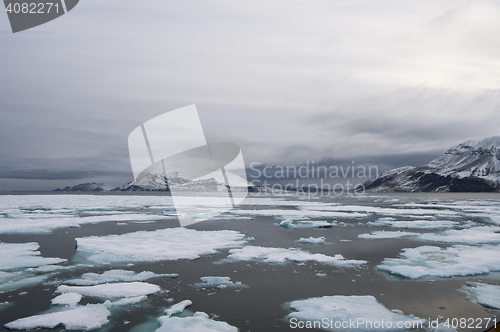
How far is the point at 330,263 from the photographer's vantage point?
9711 mm

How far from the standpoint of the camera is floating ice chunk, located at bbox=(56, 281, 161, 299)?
6.69 m

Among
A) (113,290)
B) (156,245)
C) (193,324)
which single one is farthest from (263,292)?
(156,245)

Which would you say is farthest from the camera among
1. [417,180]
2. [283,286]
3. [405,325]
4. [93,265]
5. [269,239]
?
[417,180]

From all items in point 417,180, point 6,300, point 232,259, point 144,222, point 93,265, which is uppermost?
point 6,300

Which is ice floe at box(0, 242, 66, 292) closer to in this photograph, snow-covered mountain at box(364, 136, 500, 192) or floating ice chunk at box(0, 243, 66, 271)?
floating ice chunk at box(0, 243, 66, 271)

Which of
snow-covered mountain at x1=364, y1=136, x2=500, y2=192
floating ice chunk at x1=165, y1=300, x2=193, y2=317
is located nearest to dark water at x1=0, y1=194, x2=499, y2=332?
floating ice chunk at x1=165, y1=300, x2=193, y2=317

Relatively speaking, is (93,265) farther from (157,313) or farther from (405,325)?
(405,325)

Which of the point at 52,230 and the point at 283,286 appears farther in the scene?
the point at 52,230

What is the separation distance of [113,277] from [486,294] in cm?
851

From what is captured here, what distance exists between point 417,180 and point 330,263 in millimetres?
209432

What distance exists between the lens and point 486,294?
22.8ft

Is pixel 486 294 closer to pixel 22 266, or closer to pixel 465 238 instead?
pixel 465 238

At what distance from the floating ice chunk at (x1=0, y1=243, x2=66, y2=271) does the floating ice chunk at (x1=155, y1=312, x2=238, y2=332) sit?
584cm

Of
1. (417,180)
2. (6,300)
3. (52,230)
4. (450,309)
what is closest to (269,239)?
(450,309)
